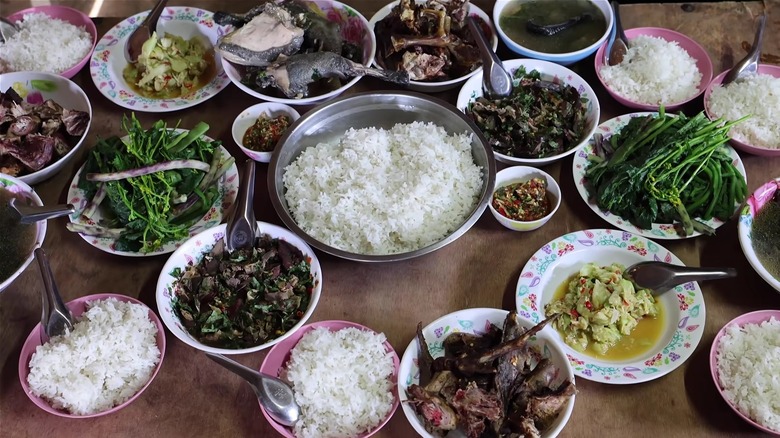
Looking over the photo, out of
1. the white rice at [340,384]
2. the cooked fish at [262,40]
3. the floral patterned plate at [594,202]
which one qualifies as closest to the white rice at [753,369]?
the floral patterned plate at [594,202]

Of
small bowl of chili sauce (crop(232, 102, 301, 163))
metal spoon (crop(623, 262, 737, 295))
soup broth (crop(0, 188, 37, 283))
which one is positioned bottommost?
soup broth (crop(0, 188, 37, 283))

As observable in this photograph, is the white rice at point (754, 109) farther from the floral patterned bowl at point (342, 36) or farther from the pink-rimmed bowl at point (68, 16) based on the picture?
the pink-rimmed bowl at point (68, 16)

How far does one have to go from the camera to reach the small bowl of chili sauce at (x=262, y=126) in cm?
274

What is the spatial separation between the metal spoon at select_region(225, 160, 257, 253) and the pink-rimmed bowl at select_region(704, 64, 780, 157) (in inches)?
84.2

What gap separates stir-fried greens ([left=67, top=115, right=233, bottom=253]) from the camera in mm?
2453

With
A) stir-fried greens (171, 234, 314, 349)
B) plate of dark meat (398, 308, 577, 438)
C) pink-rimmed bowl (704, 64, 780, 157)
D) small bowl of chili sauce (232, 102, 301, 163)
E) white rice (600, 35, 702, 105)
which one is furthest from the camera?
white rice (600, 35, 702, 105)

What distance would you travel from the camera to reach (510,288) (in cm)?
242

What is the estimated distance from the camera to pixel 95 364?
2.09 metres

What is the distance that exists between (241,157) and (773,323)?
7.63ft

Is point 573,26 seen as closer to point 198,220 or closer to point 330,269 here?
point 330,269

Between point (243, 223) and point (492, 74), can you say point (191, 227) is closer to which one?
point (243, 223)

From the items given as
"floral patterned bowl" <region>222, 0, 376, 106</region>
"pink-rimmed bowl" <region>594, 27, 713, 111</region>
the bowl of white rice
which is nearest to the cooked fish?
"floral patterned bowl" <region>222, 0, 376, 106</region>

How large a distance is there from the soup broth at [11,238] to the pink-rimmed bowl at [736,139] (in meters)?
3.09

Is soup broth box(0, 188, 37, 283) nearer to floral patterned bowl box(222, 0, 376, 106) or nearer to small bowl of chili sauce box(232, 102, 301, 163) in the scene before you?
small bowl of chili sauce box(232, 102, 301, 163)
